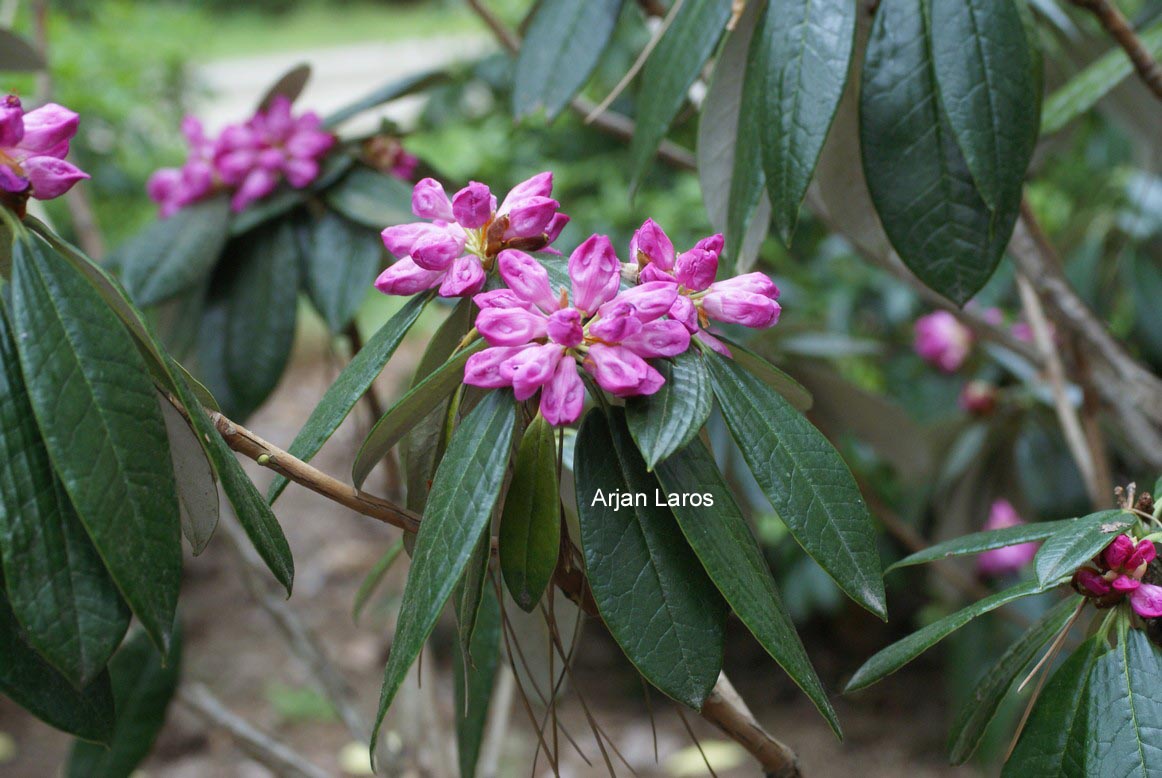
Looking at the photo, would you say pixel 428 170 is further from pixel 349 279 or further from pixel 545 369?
pixel 545 369

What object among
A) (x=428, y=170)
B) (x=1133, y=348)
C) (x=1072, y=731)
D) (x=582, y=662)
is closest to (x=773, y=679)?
(x=582, y=662)

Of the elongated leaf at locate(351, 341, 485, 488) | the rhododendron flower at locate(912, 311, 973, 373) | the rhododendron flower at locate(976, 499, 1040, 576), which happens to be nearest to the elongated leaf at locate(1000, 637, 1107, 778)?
the elongated leaf at locate(351, 341, 485, 488)

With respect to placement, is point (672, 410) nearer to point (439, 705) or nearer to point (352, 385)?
point (352, 385)

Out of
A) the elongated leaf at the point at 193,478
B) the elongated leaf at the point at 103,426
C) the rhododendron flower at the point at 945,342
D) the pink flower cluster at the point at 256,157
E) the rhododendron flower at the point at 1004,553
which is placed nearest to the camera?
the elongated leaf at the point at 103,426

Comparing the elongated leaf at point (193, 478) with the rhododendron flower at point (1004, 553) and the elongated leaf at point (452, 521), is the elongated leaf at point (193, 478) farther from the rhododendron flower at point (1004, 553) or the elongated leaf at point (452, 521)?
the rhododendron flower at point (1004, 553)

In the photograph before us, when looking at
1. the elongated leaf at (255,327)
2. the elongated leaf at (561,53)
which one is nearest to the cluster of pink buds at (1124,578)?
the elongated leaf at (561,53)

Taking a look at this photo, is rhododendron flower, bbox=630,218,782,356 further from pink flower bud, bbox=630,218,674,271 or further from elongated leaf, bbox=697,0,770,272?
elongated leaf, bbox=697,0,770,272
